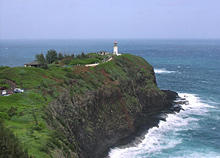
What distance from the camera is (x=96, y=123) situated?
4544 centimetres

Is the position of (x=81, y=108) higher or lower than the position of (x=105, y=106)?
higher

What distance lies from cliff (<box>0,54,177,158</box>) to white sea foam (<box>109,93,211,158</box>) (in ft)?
8.35

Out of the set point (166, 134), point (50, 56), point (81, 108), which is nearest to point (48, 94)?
point (81, 108)

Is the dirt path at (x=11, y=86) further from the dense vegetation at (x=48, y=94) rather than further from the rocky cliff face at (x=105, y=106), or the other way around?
the rocky cliff face at (x=105, y=106)

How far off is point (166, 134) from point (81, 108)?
63.7ft

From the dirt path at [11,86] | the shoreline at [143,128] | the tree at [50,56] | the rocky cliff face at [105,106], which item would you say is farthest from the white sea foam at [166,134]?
the tree at [50,56]

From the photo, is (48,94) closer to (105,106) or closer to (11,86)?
(11,86)

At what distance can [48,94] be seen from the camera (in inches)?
1577

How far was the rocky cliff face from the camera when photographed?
1528 inches

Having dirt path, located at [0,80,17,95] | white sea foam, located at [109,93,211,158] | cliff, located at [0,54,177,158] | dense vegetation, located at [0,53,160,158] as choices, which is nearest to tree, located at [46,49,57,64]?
dense vegetation, located at [0,53,160,158]

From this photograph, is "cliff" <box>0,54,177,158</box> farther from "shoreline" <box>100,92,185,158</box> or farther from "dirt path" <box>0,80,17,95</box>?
"dirt path" <box>0,80,17,95</box>

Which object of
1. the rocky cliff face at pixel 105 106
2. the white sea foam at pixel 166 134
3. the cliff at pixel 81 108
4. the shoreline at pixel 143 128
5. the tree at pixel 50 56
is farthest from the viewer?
the tree at pixel 50 56

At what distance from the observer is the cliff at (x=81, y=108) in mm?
28402

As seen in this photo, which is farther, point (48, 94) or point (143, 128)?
point (143, 128)
